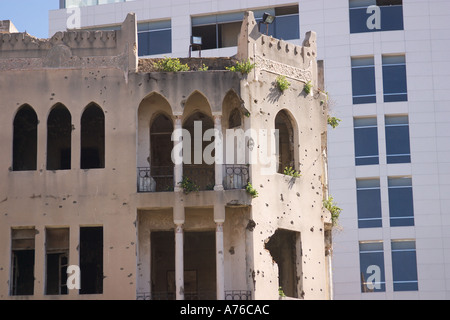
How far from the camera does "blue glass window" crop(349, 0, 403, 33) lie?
5688 cm

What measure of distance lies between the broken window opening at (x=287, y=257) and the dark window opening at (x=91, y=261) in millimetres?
6484

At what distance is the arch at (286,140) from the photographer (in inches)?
1474

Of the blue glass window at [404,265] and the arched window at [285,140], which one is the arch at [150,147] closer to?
the arched window at [285,140]

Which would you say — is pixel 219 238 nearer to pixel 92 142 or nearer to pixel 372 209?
pixel 92 142

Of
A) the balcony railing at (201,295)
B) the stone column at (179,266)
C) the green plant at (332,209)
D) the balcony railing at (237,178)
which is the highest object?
the balcony railing at (237,178)

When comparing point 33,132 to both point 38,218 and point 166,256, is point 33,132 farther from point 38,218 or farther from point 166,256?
point 166,256

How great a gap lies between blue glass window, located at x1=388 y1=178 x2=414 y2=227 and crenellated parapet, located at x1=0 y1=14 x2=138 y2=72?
22424 mm

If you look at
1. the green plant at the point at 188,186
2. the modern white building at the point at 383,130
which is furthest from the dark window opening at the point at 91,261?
the modern white building at the point at 383,130

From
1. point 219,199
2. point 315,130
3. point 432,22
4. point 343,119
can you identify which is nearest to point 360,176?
point 343,119

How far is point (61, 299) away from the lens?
3450 centimetres

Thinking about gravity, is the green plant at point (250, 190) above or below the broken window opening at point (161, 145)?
below

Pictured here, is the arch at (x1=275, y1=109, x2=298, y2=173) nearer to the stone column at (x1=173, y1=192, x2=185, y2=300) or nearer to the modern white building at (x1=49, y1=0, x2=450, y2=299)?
the stone column at (x1=173, y1=192, x2=185, y2=300)

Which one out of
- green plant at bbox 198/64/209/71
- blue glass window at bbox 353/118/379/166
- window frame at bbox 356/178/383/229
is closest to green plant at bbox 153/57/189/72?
green plant at bbox 198/64/209/71
